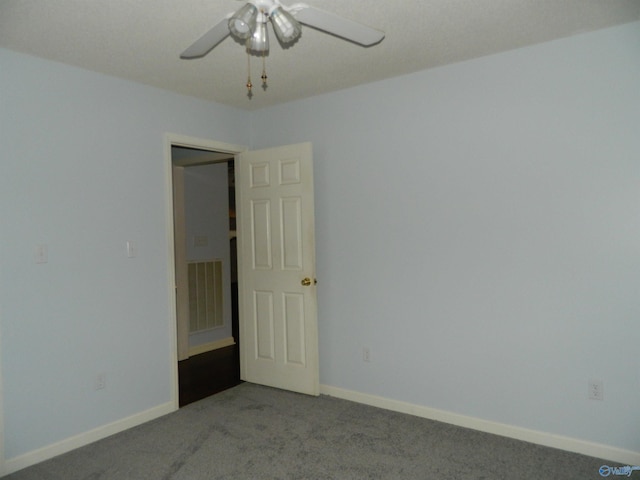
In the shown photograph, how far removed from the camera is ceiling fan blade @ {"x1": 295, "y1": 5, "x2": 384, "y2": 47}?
186 cm

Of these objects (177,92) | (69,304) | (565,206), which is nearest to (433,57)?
(565,206)

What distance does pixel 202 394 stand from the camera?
3955mm

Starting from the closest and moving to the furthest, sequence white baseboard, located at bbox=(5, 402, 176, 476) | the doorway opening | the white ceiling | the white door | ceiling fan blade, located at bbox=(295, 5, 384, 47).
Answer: ceiling fan blade, located at bbox=(295, 5, 384, 47) → the white ceiling → white baseboard, located at bbox=(5, 402, 176, 476) → the white door → the doorway opening

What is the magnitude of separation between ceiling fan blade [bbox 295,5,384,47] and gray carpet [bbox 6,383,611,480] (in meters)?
2.32

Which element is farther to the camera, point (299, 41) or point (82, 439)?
point (82, 439)

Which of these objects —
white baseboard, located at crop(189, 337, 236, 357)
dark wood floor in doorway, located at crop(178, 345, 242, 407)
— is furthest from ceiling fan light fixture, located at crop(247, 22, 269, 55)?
white baseboard, located at crop(189, 337, 236, 357)

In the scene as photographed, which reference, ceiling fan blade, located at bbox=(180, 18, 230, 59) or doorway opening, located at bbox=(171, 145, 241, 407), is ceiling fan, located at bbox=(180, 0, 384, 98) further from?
doorway opening, located at bbox=(171, 145, 241, 407)

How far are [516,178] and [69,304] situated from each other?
3.06m

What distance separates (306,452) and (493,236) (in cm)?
186

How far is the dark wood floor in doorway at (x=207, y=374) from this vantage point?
4016 millimetres

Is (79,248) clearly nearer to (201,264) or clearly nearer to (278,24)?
(278,24)

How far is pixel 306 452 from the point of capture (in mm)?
2854

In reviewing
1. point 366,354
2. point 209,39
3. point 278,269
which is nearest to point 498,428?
point 366,354

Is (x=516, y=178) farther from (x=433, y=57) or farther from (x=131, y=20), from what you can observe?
(x=131, y=20)
